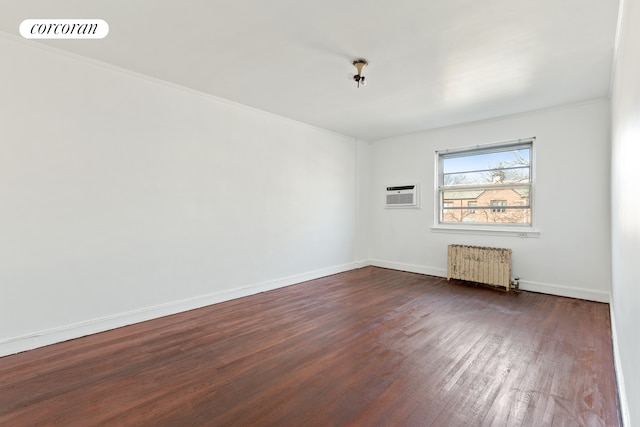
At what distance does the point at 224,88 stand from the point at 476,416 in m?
3.89

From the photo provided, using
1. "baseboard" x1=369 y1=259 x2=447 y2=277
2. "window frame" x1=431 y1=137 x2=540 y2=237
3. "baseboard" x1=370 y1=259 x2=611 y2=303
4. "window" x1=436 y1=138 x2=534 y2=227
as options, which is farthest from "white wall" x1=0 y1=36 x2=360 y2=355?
"window" x1=436 y1=138 x2=534 y2=227

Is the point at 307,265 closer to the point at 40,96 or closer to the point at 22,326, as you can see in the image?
the point at 22,326

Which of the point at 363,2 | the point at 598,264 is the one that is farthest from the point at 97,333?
the point at 598,264

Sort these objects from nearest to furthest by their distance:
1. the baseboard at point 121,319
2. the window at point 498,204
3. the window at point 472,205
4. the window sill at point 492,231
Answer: the baseboard at point 121,319
the window sill at point 492,231
the window at point 498,204
the window at point 472,205

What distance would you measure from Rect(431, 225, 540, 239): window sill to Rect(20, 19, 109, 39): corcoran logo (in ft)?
17.2

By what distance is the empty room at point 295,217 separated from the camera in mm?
2002

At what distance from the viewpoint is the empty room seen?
2.00 metres

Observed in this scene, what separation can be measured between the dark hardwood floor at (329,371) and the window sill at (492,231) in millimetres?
1237

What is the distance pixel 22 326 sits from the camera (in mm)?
2598

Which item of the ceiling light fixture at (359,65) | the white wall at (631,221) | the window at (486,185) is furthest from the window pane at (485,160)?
the ceiling light fixture at (359,65)

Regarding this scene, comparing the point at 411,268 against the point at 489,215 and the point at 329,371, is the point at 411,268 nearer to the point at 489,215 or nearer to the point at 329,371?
the point at 489,215

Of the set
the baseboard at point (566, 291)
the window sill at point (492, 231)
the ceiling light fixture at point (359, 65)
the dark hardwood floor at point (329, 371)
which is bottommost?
the dark hardwood floor at point (329, 371)

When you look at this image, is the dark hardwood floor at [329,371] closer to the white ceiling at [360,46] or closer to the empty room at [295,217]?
the empty room at [295,217]

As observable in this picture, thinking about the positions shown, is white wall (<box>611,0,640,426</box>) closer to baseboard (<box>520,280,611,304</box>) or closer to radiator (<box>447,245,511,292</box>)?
Result: baseboard (<box>520,280,611,304</box>)
